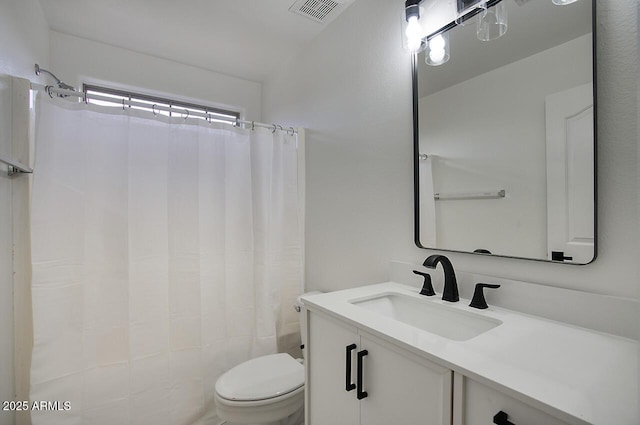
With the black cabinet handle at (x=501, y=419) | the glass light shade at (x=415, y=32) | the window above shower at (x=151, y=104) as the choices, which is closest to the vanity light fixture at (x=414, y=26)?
the glass light shade at (x=415, y=32)

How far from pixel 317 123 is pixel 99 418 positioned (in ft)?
6.78

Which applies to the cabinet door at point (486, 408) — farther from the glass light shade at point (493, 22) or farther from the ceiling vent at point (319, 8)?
the ceiling vent at point (319, 8)

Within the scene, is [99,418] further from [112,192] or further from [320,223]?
[320,223]

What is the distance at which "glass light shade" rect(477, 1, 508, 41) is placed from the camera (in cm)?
104

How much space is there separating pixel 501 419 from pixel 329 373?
58cm

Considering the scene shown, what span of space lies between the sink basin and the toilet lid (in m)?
0.63

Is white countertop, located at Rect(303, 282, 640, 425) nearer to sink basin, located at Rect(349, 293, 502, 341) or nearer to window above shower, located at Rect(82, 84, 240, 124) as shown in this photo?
sink basin, located at Rect(349, 293, 502, 341)

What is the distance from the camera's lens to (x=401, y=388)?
781mm

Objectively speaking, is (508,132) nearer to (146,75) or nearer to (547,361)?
(547,361)

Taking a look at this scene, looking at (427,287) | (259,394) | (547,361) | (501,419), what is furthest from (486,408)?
(259,394)

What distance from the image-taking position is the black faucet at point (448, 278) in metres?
1.08

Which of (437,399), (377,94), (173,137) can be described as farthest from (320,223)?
(437,399)

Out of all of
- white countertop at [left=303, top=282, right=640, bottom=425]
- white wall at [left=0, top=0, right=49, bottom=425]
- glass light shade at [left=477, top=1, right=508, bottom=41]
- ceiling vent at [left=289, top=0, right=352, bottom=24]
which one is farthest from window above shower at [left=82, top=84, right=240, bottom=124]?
white countertop at [left=303, top=282, right=640, bottom=425]

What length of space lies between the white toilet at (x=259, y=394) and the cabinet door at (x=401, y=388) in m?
0.43
